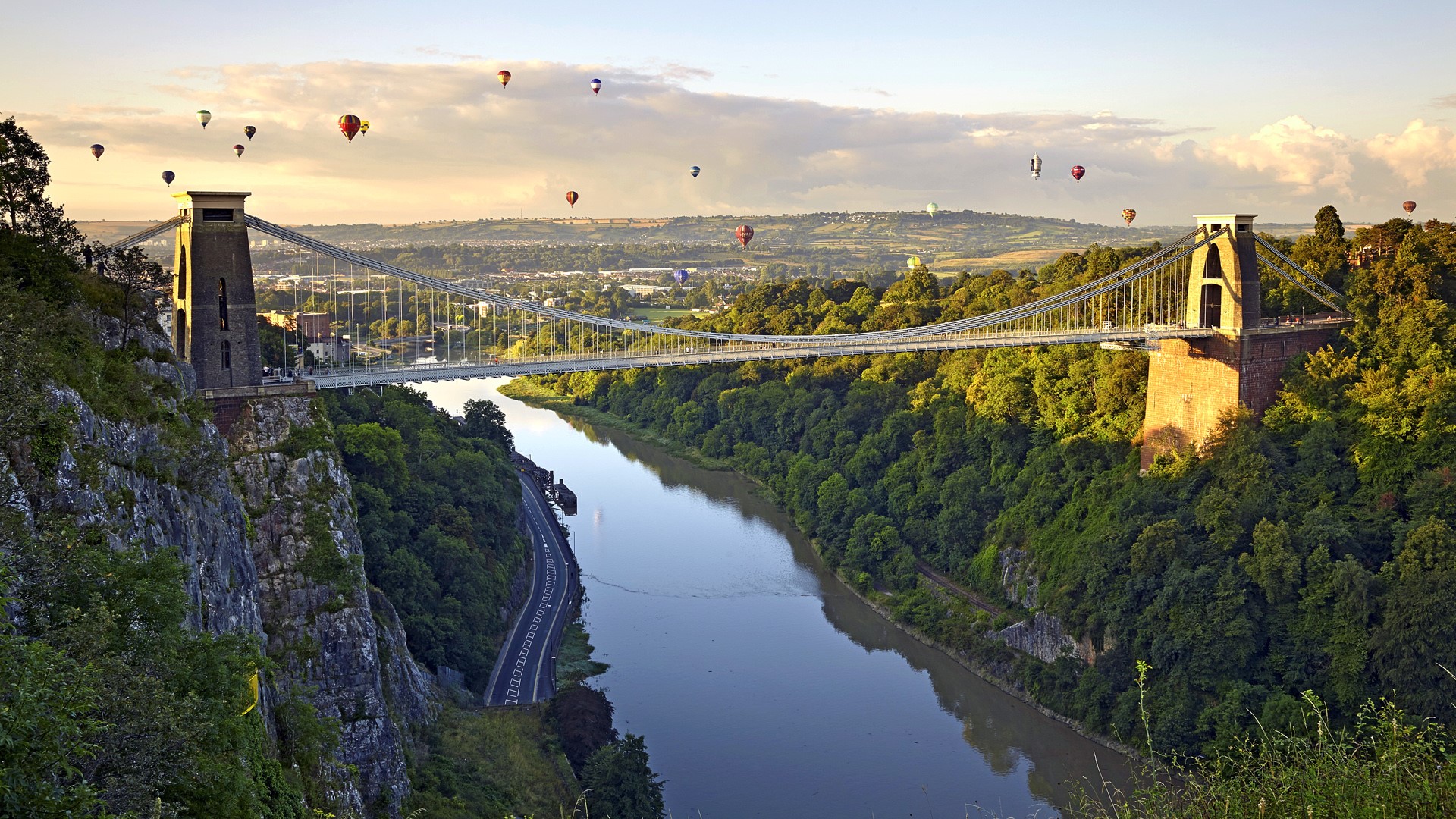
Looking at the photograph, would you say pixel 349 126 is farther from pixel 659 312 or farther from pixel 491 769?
pixel 659 312

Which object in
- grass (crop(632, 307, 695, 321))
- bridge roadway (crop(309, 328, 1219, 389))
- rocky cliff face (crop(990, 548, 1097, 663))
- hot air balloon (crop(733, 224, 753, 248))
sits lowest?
rocky cliff face (crop(990, 548, 1097, 663))

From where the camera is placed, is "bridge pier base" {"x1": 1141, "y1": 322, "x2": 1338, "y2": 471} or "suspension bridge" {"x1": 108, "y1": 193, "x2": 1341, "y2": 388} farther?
"bridge pier base" {"x1": 1141, "y1": 322, "x2": 1338, "y2": 471}

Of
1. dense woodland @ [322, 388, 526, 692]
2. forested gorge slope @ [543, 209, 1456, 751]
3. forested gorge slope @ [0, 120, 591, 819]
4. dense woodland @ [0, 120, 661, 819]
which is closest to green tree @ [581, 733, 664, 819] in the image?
dense woodland @ [0, 120, 661, 819]

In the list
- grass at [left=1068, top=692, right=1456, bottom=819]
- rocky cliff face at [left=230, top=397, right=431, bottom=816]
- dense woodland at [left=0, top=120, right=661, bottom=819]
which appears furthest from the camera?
rocky cliff face at [left=230, top=397, right=431, bottom=816]

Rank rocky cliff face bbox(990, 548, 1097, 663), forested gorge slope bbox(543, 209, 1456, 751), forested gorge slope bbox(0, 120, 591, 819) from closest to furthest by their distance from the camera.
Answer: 1. forested gorge slope bbox(0, 120, 591, 819)
2. forested gorge slope bbox(543, 209, 1456, 751)
3. rocky cliff face bbox(990, 548, 1097, 663)

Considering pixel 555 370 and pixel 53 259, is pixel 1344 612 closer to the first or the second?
pixel 555 370

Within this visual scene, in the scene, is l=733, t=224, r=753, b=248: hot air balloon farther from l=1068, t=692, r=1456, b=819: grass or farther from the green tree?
l=1068, t=692, r=1456, b=819: grass
